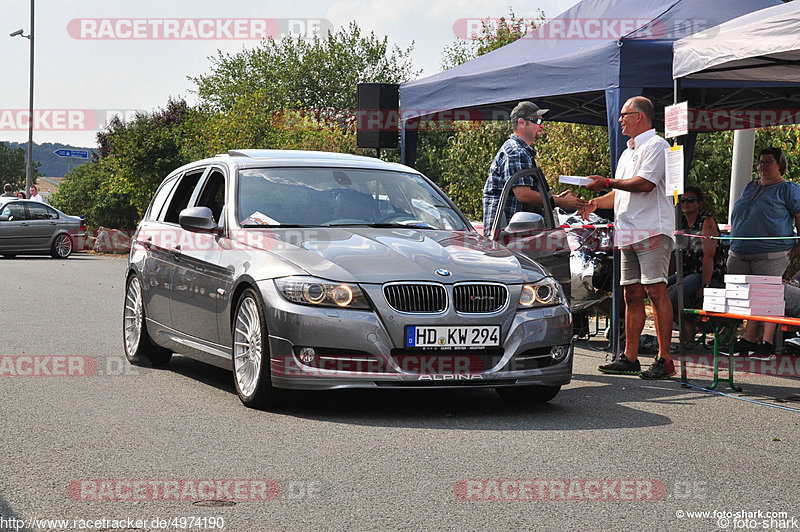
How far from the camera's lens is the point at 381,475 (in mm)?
5324

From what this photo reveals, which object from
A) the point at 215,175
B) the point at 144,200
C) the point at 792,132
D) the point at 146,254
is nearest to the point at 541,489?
the point at 215,175

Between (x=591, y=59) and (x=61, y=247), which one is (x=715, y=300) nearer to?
(x=591, y=59)

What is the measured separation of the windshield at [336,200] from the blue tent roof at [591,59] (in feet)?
7.84

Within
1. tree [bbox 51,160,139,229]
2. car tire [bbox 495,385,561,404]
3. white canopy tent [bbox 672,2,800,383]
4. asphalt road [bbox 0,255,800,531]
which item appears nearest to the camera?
asphalt road [bbox 0,255,800,531]

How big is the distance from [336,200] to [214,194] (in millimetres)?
1144

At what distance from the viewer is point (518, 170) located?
31.0 ft

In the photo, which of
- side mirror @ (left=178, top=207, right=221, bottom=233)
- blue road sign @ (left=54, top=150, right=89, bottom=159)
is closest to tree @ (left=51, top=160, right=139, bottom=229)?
blue road sign @ (left=54, top=150, right=89, bottom=159)

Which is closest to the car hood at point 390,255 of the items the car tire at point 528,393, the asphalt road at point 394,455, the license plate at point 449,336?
the license plate at point 449,336

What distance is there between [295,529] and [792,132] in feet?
48.1

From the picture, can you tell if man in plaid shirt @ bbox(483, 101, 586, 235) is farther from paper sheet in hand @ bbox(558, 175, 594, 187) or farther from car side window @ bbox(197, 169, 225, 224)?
car side window @ bbox(197, 169, 225, 224)

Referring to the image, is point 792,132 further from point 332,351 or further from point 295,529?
point 295,529

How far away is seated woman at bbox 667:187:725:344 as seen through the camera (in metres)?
11.0

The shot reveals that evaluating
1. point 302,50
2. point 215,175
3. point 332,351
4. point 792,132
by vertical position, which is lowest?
point 332,351

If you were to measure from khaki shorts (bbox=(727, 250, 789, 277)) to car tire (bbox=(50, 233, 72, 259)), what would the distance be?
76.0ft
